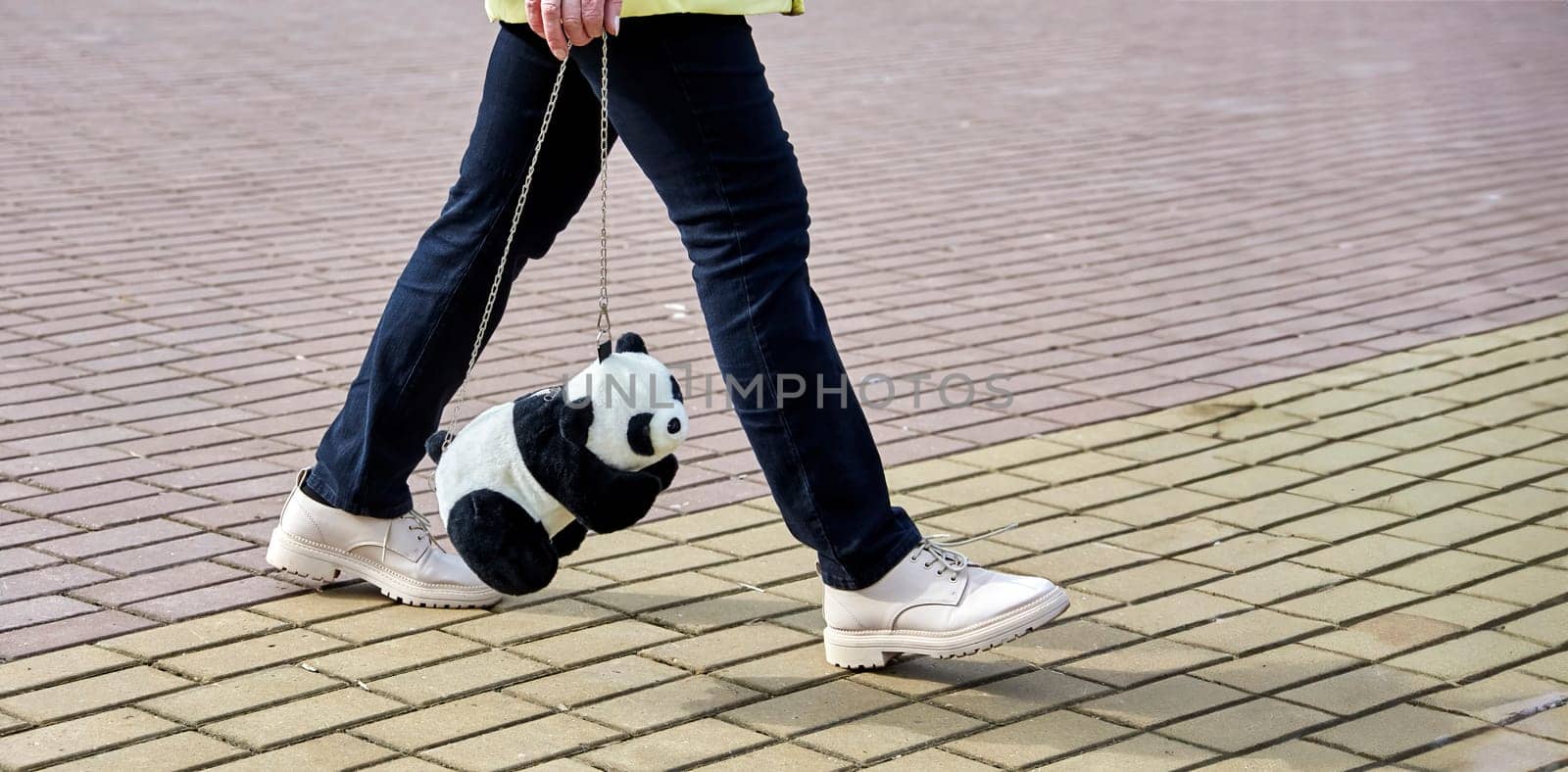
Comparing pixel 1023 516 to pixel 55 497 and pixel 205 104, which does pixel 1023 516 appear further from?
pixel 205 104

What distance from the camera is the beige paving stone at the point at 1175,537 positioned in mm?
3607

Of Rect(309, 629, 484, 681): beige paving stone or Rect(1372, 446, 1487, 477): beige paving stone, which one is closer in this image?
Rect(309, 629, 484, 681): beige paving stone

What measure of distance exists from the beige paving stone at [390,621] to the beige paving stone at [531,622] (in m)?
0.04

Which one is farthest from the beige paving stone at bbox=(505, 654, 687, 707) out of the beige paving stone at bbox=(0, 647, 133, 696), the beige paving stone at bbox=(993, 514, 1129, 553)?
the beige paving stone at bbox=(993, 514, 1129, 553)

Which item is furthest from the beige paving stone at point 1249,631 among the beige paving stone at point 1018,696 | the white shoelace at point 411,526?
the white shoelace at point 411,526

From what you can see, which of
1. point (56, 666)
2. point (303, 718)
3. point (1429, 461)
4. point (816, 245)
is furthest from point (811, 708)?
point (816, 245)

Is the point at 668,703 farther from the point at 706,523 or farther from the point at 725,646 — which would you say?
the point at 706,523

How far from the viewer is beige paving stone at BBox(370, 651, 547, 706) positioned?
2.89 m

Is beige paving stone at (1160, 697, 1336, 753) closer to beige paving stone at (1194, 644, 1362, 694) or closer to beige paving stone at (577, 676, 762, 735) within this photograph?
beige paving stone at (1194, 644, 1362, 694)

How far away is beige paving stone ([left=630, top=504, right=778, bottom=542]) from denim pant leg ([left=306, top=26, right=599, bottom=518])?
0.62m

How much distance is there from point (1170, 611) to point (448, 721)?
1267 millimetres

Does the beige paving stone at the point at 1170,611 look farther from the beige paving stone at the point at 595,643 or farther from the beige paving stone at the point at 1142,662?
the beige paving stone at the point at 595,643

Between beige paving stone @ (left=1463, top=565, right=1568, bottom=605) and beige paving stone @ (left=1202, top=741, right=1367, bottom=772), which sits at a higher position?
beige paving stone @ (left=1202, top=741, right=1367, bottom=772)

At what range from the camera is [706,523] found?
3.77 metres
